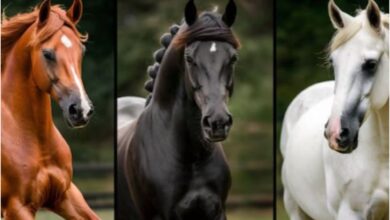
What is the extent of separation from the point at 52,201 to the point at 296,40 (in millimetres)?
3996

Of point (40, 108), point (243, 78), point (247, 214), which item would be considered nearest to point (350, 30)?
point (40, 108)

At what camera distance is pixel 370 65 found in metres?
5.55

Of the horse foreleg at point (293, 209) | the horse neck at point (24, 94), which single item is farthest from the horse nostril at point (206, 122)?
the horse foreleg at point (293, 209)

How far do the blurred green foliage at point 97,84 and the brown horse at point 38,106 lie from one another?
15.4 feet

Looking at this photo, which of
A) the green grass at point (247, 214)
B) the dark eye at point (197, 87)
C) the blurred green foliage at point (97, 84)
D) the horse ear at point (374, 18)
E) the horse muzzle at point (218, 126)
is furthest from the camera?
the blurred green foliage at point (97, 84)

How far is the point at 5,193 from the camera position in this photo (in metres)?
5.75

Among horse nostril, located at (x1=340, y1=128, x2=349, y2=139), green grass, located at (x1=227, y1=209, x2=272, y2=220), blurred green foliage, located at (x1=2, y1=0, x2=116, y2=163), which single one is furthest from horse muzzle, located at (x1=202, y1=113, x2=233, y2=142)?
blurred green foliage, located at (x1=2, y1=0, x2=116, y2=163)

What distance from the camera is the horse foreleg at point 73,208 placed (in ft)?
19.3

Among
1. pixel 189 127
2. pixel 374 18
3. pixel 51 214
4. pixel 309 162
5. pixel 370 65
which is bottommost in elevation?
pixel 51 214

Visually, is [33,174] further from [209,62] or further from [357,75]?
[357,75]

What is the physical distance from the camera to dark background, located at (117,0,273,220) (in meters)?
8.65

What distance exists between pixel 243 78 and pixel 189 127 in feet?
11.5

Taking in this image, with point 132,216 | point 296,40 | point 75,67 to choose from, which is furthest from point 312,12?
point 75,67

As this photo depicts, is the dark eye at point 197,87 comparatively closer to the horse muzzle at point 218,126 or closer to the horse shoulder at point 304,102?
the horse muzzle at point 218,126
